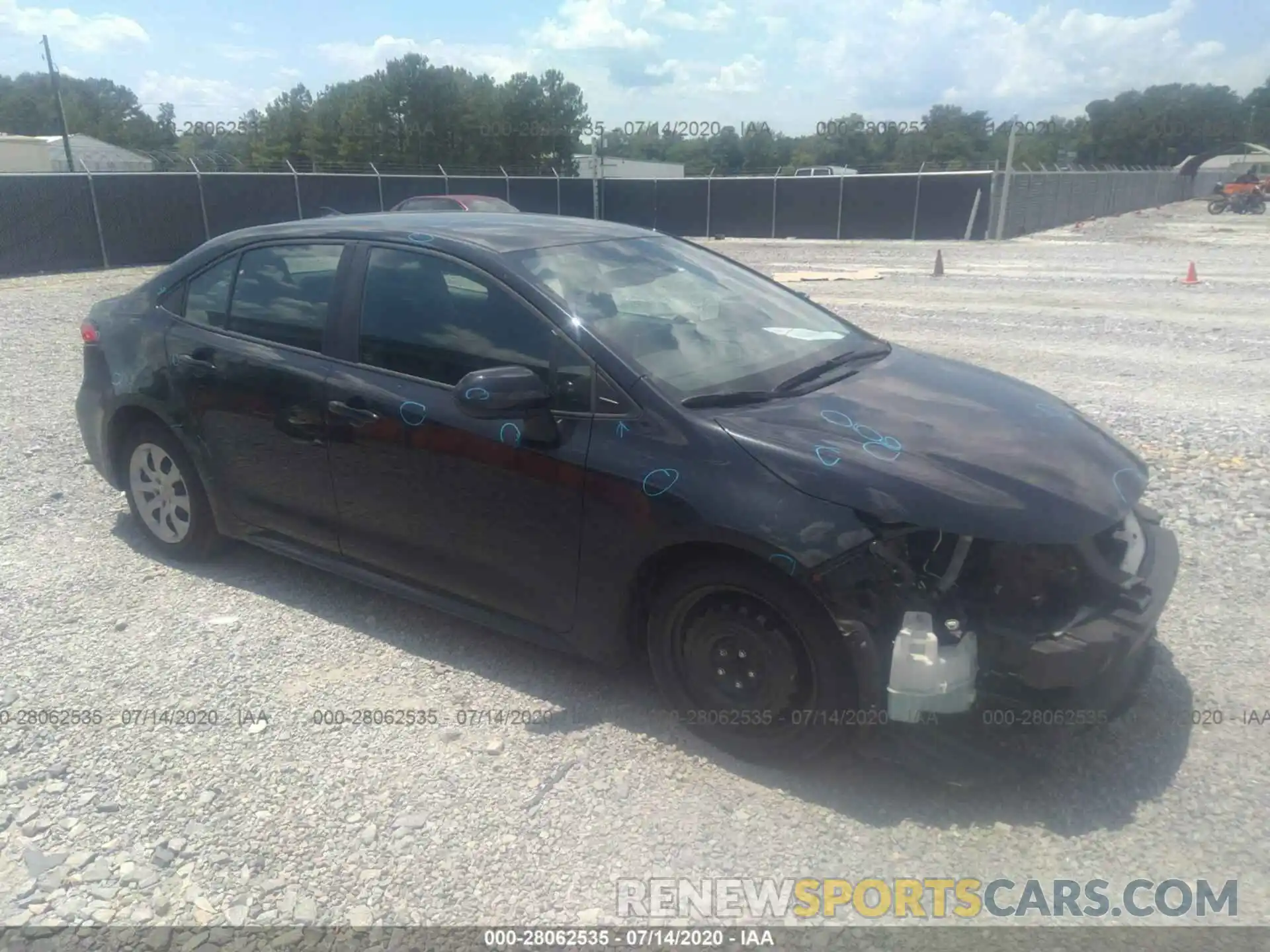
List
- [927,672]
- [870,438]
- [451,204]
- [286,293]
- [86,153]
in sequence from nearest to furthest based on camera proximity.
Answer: [927,672] < [870,438] < [286,293] < [451,204] < [86,153]

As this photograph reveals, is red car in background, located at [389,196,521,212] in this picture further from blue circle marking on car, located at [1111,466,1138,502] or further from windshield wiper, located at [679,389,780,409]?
blue circle marking on car, located at [1111,466,1138,502]

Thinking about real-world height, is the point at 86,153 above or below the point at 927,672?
above

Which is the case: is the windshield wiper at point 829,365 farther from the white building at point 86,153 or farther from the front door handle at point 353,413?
the white building at point 86,153

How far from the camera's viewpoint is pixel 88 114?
78812 millimetres

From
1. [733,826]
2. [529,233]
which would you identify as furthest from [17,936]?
[529,233]

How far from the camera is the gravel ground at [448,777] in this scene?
2.72 m

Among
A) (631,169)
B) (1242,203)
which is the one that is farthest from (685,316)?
(631,169)

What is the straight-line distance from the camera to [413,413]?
367 centimetres

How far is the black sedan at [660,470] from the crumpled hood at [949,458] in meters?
0.01

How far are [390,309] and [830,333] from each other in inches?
73.9

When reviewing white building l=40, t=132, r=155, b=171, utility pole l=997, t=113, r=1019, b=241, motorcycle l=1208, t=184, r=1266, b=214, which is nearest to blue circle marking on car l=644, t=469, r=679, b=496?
utility pole l=997, t=113, r=1019, b=241

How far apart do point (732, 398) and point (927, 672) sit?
1123 mm

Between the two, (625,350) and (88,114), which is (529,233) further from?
(88,114)

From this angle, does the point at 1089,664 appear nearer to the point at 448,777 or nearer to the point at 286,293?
the point at 448,777
